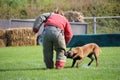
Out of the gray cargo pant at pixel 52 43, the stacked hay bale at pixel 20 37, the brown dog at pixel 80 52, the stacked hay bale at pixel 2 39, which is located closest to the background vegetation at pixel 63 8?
the stacked hay bale at pixel 20 37

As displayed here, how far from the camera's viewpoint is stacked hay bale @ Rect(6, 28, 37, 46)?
2423cm

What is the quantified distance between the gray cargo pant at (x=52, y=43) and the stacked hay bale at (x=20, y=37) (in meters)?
13.4

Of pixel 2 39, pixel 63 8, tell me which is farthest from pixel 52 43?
pixel 63 8

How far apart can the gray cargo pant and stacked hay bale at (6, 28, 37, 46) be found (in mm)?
13361

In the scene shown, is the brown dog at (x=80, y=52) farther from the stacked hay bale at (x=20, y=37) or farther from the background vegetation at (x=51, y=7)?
the background vegetation at (x=51, y=7)

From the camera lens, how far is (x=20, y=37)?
24.4 metres

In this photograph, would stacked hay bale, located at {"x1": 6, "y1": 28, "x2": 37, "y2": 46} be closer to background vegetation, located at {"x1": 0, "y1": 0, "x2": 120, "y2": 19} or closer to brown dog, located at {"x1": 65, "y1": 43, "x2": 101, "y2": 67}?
background vegetation, located at {"x1": 0, "y1": 0, "x2": 120, "y2": 19}

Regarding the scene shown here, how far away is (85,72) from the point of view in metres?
10.1

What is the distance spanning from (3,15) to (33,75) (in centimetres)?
2684

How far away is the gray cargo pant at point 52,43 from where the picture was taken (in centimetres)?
1090

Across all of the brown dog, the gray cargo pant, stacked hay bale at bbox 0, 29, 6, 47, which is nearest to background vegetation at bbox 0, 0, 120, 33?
stacked hay bale at bbox 0, 29, 6, 47

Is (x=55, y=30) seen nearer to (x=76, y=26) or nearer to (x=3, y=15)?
(x=76, y=26)

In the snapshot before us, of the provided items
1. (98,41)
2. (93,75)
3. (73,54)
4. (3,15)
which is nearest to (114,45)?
(98,41)

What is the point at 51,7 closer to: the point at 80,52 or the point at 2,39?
the point at 2,39
